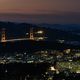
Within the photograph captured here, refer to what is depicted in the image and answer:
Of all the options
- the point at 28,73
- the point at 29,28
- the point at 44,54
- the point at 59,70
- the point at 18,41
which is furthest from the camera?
the point at 29,28

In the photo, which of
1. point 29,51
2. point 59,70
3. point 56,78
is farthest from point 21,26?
point 56,78

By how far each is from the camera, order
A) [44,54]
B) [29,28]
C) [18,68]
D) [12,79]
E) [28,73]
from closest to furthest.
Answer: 1. [12,79]
2. [28,73]
3. [18,68]
4. [44,54]
5. [29,28]

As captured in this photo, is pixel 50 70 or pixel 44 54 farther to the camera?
pixel 44 54

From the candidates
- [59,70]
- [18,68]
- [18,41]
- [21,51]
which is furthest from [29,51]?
[18,68]

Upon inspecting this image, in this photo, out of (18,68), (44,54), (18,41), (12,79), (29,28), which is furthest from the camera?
(29,28)

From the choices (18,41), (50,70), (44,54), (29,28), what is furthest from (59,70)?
(29,28)

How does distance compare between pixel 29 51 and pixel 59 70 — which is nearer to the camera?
pixel 59 70

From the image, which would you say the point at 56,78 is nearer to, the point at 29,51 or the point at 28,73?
the point at 28,73

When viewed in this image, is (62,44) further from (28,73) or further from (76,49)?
(28,73)

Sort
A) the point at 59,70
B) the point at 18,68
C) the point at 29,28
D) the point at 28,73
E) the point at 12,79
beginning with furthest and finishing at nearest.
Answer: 1. the point at 29,28
2. the point at 59,70
3. the point at 18,68
4. the point at 28,73
5. the point at 12,79
